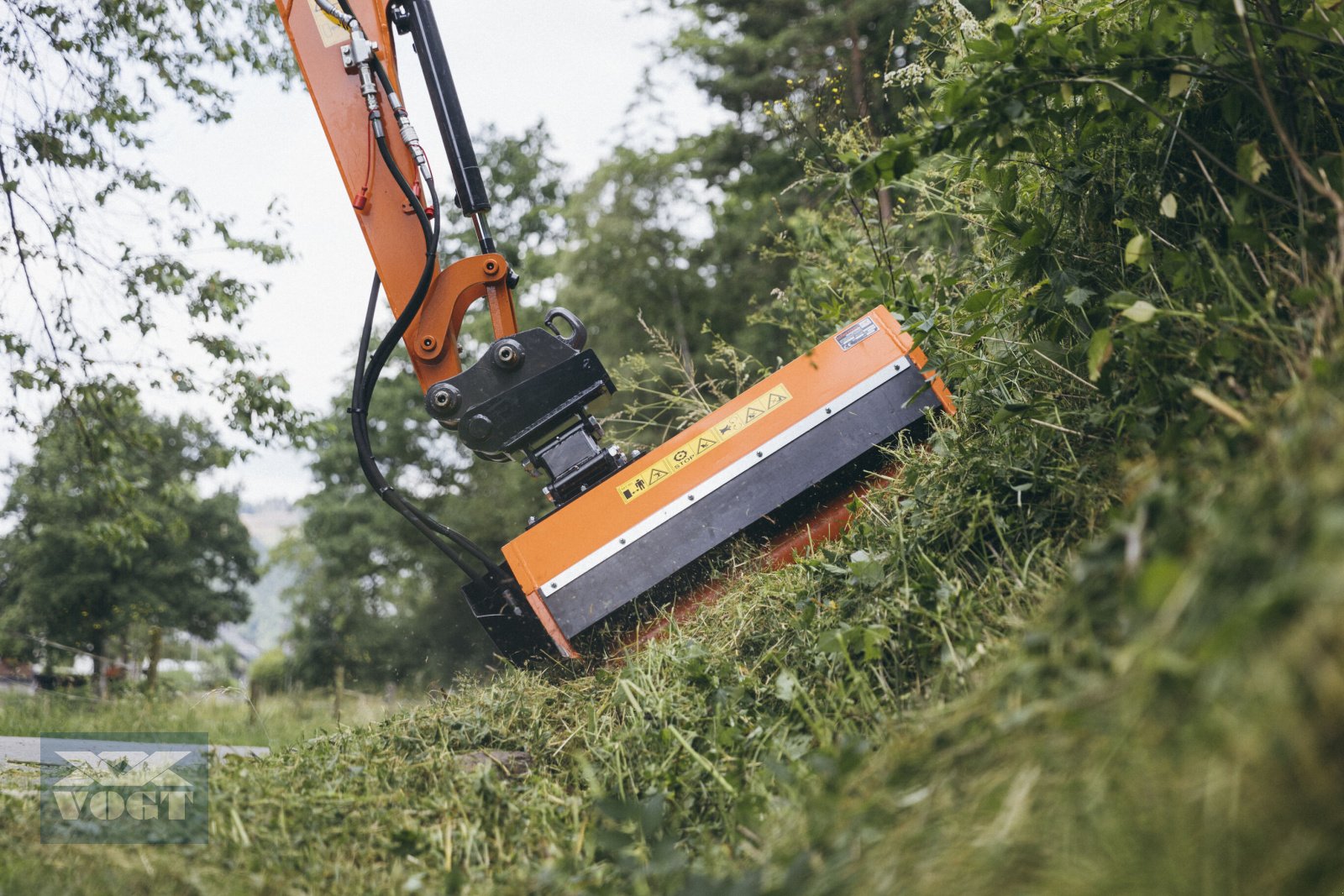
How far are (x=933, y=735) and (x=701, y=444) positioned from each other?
2015 millimetres

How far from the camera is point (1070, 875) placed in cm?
96

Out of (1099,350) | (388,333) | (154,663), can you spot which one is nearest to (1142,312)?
(1099,350)

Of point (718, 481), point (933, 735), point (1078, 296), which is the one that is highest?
point (718, 481)

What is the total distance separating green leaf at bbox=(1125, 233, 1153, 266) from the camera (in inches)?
76.4

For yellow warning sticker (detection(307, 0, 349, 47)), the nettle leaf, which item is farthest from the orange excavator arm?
the nettle leaf

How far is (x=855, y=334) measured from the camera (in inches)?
128

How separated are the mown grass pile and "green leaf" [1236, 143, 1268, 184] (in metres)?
0.02

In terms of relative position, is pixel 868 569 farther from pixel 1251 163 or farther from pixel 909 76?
pixel 909 76

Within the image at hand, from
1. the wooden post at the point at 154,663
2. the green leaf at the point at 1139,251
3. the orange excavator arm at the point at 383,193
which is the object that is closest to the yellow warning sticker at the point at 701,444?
the orange excavator arm at the point at 383,193

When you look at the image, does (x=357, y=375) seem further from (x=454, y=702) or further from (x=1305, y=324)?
(x=1305, y=324)

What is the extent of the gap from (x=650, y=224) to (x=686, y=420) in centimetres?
1512

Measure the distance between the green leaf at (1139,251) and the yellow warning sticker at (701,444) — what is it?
137cm

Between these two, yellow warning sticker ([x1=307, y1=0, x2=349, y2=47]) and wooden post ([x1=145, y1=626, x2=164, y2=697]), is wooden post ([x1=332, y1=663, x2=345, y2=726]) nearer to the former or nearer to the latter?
wooden post ([x1=145, y1=626, x2=164, y2=697])

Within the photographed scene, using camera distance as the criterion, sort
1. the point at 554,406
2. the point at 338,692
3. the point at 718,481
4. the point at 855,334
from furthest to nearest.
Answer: the point at 338,692, the point at 554,406, the point at 855,334, the point at 718,481
